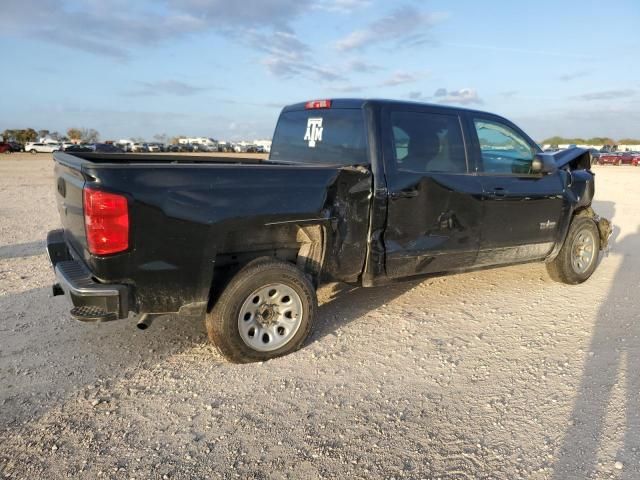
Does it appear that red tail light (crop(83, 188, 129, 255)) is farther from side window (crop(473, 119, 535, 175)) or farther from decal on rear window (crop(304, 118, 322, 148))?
side window (crop(473, 119, 535, 175))

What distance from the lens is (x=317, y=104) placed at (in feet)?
16.1

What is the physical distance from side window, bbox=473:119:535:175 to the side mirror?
0.20 m

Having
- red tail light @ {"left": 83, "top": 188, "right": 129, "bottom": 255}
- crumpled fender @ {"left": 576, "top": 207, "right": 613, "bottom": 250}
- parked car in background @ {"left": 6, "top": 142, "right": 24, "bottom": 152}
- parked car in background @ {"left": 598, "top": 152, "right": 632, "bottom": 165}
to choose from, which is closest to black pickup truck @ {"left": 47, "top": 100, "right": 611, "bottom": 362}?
red tail light @ {"left": 83, "top": 188, "right": 129, "bottom": 255}

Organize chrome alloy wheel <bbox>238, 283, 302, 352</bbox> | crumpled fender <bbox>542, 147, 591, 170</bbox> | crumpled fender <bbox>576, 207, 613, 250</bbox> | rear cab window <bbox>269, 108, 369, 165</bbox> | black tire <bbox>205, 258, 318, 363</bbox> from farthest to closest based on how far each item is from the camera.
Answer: crumpled fender <bbox>576, 207, 613, 250</bbox> → crumpled fender <bbox>542, 147, 591, 170</bbox> → rear cab window <bbox>269, 108, 369, 165</bbox> → chrome alloy wheel <bbox>238, 283, 302, 352</bbox> → black tire <bbox>205, 258, 318, 363</bbox>

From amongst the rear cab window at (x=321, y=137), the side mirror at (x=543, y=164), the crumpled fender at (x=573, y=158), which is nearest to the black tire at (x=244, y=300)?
the rear cab window at (x=321, y=137)

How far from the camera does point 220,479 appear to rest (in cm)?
257

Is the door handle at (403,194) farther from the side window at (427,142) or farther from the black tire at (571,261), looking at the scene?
the black tire at (571,261)

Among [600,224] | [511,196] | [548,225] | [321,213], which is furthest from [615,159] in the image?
[321,213]

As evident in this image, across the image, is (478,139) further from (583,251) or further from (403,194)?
(583,251)

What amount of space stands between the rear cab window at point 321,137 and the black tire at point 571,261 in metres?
3.02

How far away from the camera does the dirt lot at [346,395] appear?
2.72 meters

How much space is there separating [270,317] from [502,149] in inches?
118

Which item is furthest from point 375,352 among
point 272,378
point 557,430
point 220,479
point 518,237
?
point 518,237

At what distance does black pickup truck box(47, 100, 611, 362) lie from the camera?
128 inches
